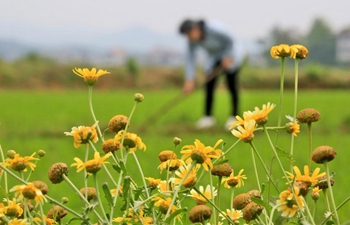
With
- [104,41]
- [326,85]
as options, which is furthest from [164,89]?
[104,41]

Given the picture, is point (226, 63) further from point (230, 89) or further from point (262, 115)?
point (262, 115)

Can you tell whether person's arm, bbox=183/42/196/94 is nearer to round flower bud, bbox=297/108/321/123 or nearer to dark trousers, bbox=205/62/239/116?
dark trousers, bbox=205/62/239/116

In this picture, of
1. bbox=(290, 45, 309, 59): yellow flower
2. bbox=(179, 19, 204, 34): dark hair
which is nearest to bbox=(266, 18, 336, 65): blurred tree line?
bbox=(179, 19, 204, 34): dark hair

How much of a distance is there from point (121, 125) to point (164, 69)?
25.0 metres

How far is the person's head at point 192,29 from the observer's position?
612 centimetres

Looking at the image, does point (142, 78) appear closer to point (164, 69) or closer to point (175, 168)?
point (164, 69)

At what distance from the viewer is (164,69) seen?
25.6 meters

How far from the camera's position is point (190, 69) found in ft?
20.3

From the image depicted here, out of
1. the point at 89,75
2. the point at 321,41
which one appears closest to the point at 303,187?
the point at 89,75

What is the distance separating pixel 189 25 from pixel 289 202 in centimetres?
579

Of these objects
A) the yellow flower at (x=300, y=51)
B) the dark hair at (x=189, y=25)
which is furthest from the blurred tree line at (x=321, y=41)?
the yellow flower at (x=300, y=51)

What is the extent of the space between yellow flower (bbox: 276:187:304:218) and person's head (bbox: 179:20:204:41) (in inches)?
221

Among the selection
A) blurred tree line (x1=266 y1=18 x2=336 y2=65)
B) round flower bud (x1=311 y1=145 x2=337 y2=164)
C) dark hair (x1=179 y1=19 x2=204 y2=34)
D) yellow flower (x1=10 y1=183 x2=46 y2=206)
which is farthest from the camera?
blurred tree line (x1=266 y1=18 x2=336 y2=65)

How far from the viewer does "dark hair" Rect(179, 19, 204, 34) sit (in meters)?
6.20
